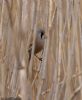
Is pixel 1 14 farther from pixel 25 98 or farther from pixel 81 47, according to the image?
pixel 25 98

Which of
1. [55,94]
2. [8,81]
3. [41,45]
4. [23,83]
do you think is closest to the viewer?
[23,83]

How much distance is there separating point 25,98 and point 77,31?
1.80 feet

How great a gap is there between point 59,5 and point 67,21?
95 millimetres

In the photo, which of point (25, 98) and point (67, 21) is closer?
point (25, 98)

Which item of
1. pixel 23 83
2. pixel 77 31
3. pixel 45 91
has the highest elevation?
pixel 77 31

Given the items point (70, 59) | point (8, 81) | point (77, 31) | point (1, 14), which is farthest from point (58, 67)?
point (1, 14)

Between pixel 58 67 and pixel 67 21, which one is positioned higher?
pixel 67 21

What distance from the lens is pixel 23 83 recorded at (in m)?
0.56

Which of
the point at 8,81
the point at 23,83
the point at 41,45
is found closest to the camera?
the point at 23,83

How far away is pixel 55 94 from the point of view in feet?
3.12

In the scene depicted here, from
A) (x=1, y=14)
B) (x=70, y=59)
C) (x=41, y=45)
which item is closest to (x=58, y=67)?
(x=70, y=59)

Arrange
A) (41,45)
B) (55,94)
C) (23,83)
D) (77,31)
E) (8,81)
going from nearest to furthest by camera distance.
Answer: (23,83)
(55,94)
(77,31)
(8,81)
(41,45)

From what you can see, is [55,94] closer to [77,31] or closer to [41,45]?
[77,31]

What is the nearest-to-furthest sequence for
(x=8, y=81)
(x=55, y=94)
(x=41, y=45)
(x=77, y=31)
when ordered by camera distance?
(x=55, y=94), (x=77, y=31), (x=8, y=81), (x=41, y=45)
